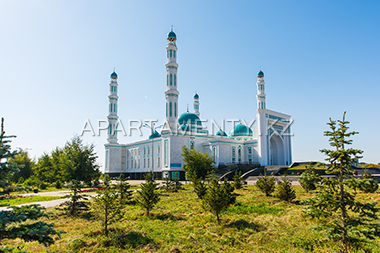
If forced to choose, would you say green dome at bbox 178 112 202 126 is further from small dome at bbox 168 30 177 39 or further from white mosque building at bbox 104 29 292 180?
small dome at bbox 168 30 177 39

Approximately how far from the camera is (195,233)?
8.89m

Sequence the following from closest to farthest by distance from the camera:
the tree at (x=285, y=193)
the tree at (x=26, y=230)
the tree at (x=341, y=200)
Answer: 1. the tree at (x=26, y=230)
2. the tree at (x=341, y=200)
3. the tree at (x=285, y=193)

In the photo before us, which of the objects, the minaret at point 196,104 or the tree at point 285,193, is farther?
the minaret at point 196,104

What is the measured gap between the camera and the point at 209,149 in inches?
1692

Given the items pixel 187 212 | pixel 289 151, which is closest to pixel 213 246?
pixel 187 212

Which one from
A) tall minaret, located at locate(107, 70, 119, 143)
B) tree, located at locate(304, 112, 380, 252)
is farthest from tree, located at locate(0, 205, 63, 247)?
tall minaret, located at locate(107, 70, 119, 143)

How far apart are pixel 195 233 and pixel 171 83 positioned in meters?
33.0

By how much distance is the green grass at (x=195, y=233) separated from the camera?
7.56 m

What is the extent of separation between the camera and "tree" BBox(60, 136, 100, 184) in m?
15.2

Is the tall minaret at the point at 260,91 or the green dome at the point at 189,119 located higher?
the tall minaret at the point at 260,91

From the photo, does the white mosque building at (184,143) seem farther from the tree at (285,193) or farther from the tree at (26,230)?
the tree at (26,230)

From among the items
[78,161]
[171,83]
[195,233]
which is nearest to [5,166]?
[195,233]

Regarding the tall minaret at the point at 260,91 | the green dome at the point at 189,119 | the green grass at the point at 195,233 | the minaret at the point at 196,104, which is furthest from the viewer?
the minaret at the point at 196,104

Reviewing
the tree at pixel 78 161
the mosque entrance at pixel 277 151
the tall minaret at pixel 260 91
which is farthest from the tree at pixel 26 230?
the mosque entrance at pixel 277 151
